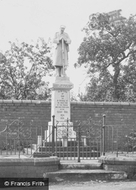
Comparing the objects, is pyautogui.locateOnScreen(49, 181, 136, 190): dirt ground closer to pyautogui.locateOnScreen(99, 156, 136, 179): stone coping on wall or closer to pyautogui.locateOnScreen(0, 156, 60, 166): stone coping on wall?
pyautogui.locateOnScreen(99, 156, 136, 179): stone coping on wall

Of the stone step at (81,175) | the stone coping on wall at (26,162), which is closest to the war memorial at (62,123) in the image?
the stone step at (81,175)

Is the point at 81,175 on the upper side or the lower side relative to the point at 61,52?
lower

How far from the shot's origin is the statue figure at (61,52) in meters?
15.4

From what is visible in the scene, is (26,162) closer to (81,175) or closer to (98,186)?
(81,175)

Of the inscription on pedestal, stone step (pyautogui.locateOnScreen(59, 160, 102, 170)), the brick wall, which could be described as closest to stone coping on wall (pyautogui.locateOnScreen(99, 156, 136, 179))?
stone step (pyautogui.locateOnScreen(59, 160, 102, 170))

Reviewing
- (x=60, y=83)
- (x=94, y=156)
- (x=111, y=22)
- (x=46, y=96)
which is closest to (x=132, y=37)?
(x=111, y=22)

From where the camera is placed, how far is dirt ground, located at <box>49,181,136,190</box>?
8.78m

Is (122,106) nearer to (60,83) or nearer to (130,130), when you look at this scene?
(130,130)

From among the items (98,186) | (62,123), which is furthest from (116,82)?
(98,186)

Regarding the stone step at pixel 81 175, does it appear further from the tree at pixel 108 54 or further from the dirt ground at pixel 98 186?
the tree at pixel 108 54

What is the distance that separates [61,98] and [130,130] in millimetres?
4434

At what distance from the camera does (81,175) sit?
9742 mm

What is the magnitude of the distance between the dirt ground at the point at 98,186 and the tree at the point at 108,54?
596 inches

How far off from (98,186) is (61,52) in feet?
24.5
